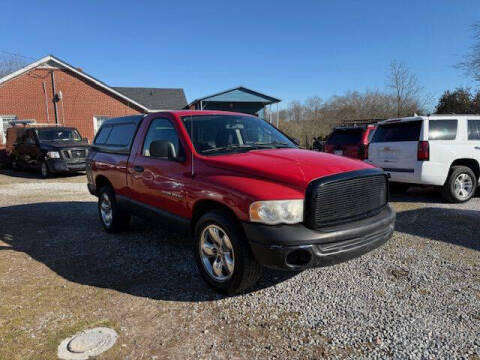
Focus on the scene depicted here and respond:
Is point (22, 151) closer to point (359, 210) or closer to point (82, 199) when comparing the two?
point (82, 199)

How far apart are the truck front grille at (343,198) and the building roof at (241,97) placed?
21.2 meters

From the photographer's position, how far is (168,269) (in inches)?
155

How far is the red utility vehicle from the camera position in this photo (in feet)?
31.4

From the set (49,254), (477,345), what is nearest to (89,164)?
(49,254)

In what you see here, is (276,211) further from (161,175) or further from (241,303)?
(161,175)

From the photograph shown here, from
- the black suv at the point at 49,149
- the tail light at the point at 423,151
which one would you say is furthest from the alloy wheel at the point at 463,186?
the black suv at the point at 49,149

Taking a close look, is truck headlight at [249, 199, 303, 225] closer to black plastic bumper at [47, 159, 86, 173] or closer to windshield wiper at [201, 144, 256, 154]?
windshield wiper at [201, 144, 256, 154]

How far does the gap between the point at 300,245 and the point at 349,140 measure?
26.2 ft

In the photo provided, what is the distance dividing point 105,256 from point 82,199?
4674 millimetres

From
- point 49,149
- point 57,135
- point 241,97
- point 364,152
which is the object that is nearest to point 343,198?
point 364,152

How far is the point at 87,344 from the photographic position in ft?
8.38

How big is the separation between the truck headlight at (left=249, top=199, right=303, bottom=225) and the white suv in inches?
199

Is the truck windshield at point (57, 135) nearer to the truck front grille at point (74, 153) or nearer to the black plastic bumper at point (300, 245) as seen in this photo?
the truck front grille at point (74, 153)

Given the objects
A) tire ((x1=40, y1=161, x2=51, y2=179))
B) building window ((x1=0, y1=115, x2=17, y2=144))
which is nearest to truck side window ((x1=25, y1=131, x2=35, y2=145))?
tire ((x1=40, y1=161, x2=51, y2=179))
